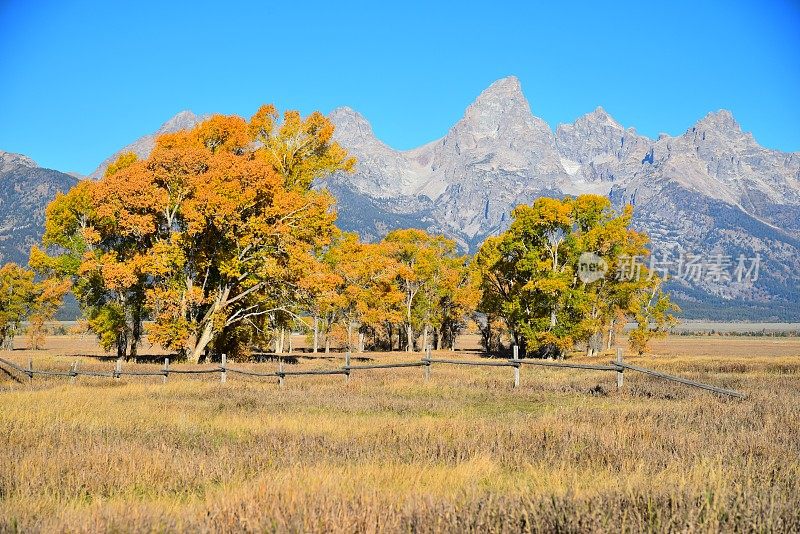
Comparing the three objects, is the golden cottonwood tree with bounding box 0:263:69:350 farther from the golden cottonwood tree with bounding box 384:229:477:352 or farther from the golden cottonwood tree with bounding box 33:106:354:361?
the golden cottonwood tree with bounding box 384:229:477:352

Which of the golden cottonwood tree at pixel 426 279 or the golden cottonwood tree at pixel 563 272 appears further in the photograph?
the golden cottonwood tree at pixel 426 279

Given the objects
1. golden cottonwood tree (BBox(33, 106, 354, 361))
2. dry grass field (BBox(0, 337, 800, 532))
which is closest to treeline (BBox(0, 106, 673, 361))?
golden cottonwood tree (BBox(33, 106, 354, 361))

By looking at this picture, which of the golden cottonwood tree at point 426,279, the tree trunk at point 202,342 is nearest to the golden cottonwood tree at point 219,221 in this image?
the tree trunk at point 202,342

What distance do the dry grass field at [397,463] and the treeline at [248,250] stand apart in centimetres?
1172

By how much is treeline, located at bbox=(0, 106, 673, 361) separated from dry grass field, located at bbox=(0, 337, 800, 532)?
11716 millimetres

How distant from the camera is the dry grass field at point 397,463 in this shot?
495 centimetres

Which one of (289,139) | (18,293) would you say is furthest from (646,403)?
(18,293)

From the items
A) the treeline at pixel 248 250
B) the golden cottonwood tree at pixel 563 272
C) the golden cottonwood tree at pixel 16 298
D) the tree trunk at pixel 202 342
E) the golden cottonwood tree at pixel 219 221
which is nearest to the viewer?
the golden cottonwood tree at pixel 219 221

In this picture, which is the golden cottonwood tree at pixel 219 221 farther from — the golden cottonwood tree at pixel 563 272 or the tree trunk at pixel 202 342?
the golden cottonwood tree at pixel 563 272

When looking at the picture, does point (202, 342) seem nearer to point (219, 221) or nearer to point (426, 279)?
point (219, 221)

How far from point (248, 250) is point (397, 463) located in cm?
2278

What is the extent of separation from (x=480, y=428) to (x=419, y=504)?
19.2 ft

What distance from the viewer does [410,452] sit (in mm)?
8844

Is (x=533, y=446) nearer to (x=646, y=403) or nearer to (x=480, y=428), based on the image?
(x=480, y=428)
